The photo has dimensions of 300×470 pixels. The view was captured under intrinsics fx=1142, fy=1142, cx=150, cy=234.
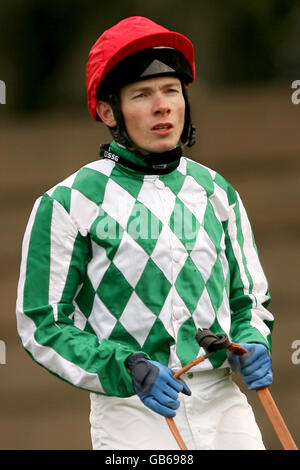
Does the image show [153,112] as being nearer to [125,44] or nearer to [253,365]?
[125,44]

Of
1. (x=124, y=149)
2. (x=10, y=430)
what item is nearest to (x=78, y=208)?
(x=124, y=149)

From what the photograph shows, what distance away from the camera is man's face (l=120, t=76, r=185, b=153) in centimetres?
275

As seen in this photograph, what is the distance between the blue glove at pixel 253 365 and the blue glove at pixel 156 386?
0.64 ft

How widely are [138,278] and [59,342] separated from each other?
0.24 metres

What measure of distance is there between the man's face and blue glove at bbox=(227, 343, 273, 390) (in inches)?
20.7

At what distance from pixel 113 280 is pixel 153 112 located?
16.3 inches

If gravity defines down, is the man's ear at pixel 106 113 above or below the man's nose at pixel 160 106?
below

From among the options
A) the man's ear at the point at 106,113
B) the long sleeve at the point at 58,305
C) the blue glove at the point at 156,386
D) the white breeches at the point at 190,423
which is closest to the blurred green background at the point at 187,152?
the man's ear at the point at 106,113

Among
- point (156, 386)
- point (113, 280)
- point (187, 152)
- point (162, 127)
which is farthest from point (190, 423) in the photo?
point (187, 152)

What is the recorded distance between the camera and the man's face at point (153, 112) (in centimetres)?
275

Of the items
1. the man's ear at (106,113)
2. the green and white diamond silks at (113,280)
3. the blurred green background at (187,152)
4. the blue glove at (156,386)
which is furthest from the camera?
the blurred green background at (187,152)

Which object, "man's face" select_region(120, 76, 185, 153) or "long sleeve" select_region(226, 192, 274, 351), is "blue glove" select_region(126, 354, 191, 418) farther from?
"man's face" select_region(120, 76, 185, 153)

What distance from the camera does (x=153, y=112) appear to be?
2.74 metres

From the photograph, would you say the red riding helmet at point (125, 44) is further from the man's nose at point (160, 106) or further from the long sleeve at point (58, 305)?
the long sleeve at point (58, 305)
